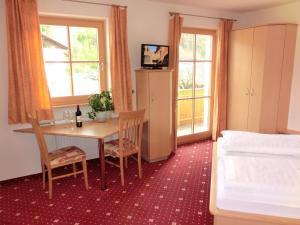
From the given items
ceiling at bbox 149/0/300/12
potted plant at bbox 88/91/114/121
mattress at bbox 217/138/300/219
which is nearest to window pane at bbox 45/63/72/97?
potted plant at bbox 88/91/114/121

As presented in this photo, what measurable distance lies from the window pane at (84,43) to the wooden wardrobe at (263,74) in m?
2.36

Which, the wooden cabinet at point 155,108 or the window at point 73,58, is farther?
the wooden cabinet at point 155,108

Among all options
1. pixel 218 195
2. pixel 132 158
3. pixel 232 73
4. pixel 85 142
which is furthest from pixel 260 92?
pixel 85 142

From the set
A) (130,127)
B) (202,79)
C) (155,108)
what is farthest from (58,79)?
(202,79)

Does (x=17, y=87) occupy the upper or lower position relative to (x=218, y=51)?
lower

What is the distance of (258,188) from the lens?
5.66 ft

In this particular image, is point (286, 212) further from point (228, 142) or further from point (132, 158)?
point (132, 158)

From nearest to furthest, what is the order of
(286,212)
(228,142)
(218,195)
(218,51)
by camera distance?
(286,212) → (218,195) → (228,142) → (218,51)

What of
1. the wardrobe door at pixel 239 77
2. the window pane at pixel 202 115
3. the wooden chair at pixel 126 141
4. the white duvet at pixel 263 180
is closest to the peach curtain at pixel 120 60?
the wooden chair at pixel 126 141

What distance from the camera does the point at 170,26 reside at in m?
3.72

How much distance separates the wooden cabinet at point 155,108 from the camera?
3.39 metres

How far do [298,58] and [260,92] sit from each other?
0.72m

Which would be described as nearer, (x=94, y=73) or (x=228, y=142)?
(x=228, y=142)

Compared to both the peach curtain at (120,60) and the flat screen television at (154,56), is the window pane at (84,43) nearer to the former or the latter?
the peach curtain at (120,60)
